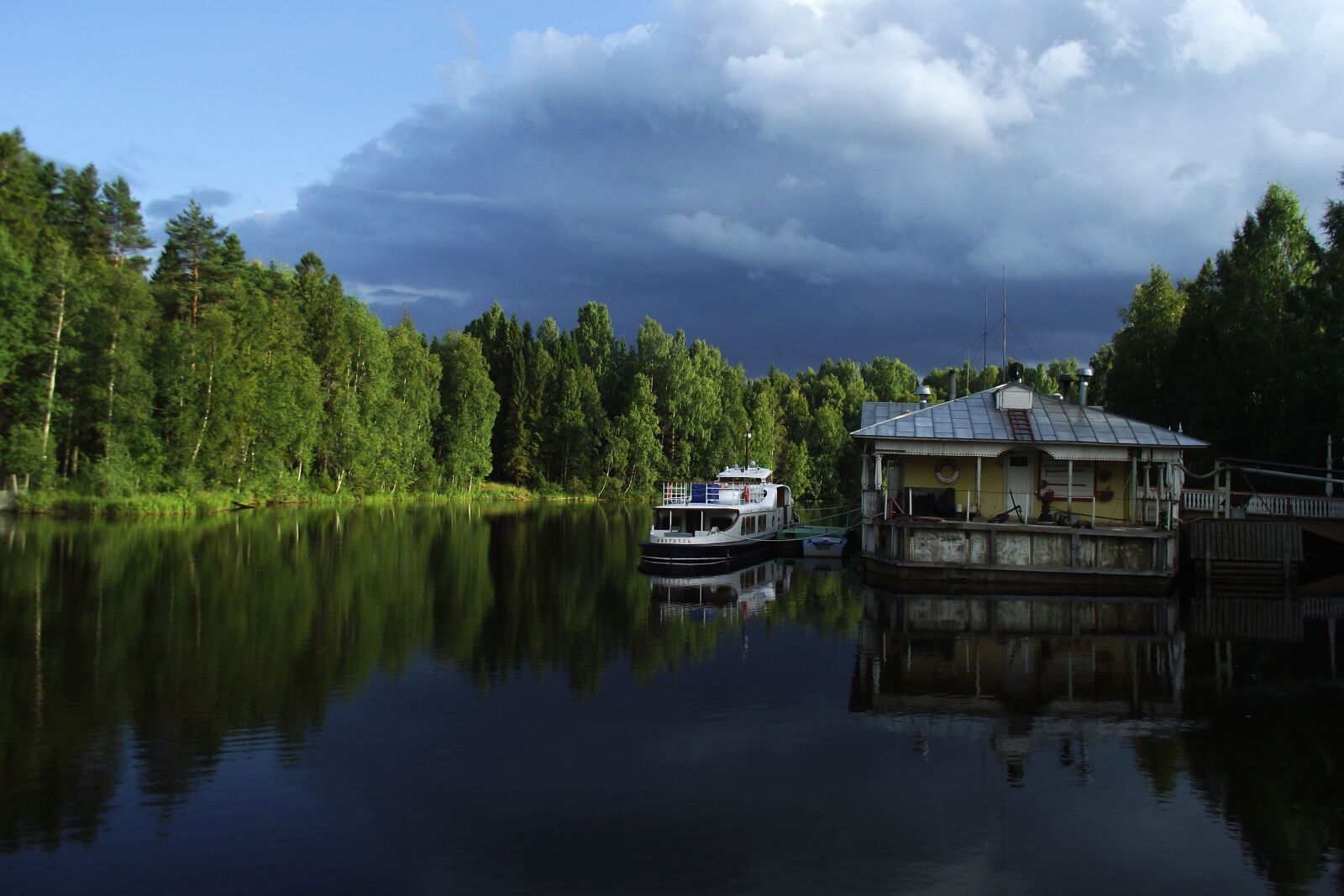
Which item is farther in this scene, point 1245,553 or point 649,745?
point 1245,553

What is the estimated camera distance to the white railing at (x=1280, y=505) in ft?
121

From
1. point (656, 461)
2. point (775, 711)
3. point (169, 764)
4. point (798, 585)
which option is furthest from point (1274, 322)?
point (656, 461)

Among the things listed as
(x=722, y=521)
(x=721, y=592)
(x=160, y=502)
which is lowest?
(x=721, y=592)

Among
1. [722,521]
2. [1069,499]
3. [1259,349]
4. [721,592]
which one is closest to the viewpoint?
[1069,499]

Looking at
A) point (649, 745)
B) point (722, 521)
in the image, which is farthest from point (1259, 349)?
point (649, 745)

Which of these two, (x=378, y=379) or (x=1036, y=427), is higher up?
(x=378, y=379)

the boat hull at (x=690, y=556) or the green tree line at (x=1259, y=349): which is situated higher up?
the green tree line at (x=1259, y=349)


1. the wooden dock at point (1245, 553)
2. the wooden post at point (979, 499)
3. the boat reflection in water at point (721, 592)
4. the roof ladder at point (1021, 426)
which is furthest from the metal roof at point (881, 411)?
the wooden dock at point (1245, 553)

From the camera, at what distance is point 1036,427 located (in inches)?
1384

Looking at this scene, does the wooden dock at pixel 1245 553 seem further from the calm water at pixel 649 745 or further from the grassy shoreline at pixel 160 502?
the grassy shoreline at pixel 160 502

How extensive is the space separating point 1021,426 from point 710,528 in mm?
13330

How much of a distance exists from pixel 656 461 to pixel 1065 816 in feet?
292

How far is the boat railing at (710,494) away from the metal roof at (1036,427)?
25.5ft

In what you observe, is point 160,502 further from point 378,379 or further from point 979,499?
point 979,499
